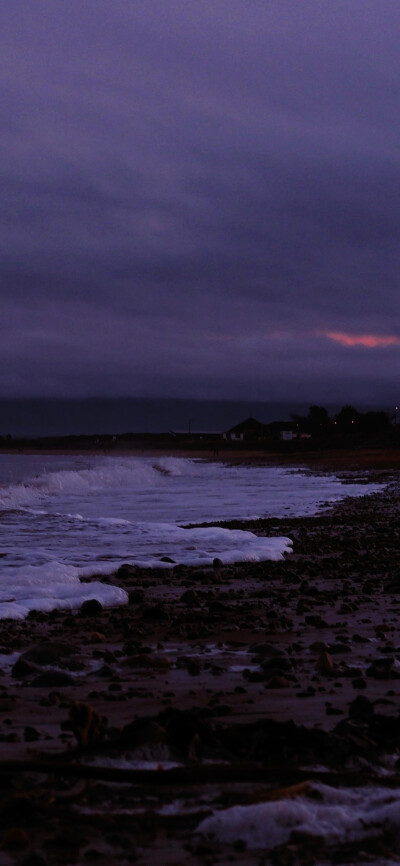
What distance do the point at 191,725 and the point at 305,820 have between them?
32.9 inches

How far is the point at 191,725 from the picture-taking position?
3.60 metres

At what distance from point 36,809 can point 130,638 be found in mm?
3478

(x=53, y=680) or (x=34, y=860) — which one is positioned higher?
(x=34, y=860)

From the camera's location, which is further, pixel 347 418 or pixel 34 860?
pixel 347 418

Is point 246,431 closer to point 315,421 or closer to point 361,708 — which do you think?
point 315,421

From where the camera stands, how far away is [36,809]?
2.90 meters

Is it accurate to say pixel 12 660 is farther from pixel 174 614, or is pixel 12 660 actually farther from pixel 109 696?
pixel 174 614

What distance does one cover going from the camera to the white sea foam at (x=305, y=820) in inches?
109

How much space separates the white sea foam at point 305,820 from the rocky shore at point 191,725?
1cm

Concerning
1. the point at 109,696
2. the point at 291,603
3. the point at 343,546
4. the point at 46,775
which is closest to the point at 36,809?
the point at 46,775

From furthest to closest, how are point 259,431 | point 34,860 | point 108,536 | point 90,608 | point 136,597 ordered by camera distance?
point 259,431 < point 108,536 < point 136,597 < point 90,608 < point 34,860

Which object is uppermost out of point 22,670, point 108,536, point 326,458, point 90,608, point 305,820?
point 305,820

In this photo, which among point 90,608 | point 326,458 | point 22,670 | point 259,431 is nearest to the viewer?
point 22,670

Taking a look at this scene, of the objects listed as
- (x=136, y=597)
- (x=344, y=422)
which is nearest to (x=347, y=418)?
(x=344, y=422)
